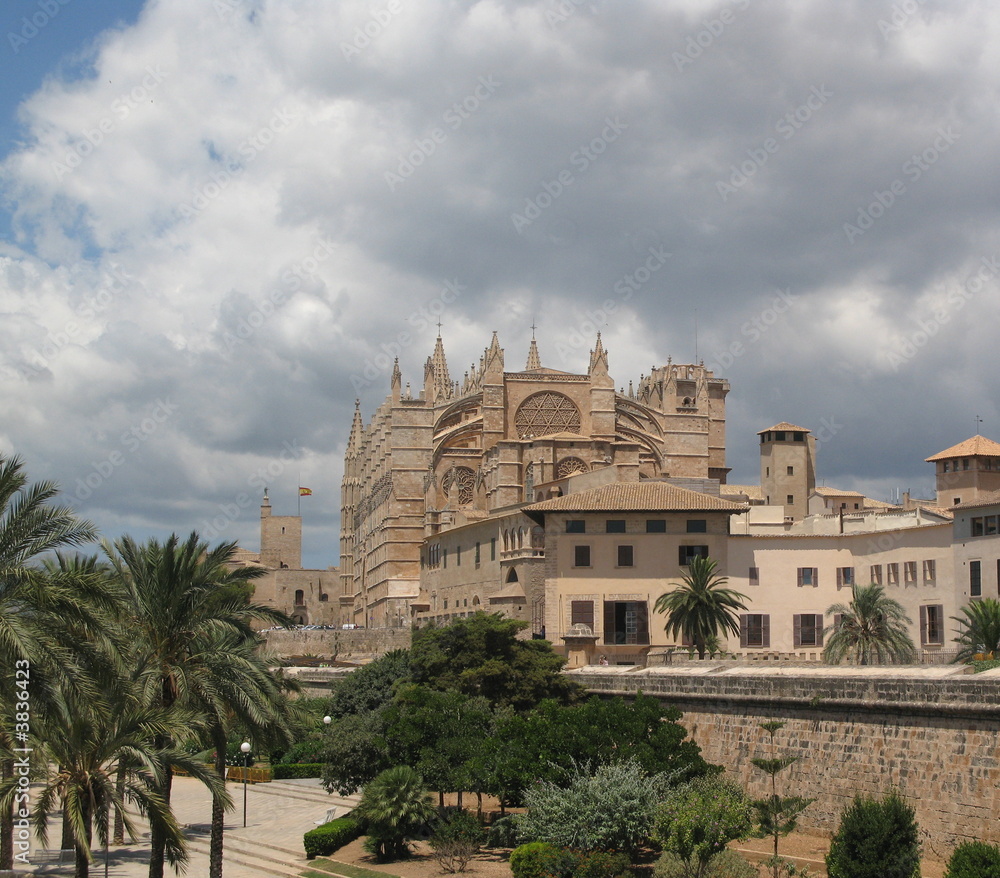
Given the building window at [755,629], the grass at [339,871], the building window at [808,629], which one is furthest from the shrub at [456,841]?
the building window at [808,629]

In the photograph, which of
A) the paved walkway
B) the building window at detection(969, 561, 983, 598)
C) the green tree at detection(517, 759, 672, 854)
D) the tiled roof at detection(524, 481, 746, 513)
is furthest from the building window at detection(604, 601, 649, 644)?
the green tree at detection(517, 759, 672, 854)

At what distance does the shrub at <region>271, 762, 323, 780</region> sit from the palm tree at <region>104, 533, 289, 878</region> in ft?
61.9

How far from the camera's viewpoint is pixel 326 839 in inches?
1084

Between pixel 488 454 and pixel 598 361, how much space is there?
981 centimetres

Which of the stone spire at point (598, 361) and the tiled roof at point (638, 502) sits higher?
the stone spire at point (598, 361)

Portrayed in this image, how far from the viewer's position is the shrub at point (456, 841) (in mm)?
24969

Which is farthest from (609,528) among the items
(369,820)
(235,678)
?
(235,678)

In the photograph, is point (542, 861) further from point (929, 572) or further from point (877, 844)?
point (929, 572)

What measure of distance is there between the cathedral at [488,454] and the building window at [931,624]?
19137 millimetres

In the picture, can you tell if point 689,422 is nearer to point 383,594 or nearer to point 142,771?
point 383,594

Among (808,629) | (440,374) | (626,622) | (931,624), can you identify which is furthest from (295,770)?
(440,374)

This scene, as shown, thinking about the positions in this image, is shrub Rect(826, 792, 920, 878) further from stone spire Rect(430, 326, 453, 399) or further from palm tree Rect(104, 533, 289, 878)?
stone spire Rect(430, 326, 453, 399)

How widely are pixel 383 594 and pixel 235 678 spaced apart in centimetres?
5679

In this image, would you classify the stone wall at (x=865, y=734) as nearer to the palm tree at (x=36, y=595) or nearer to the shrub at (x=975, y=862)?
the shrub at (x=975, y=862)
